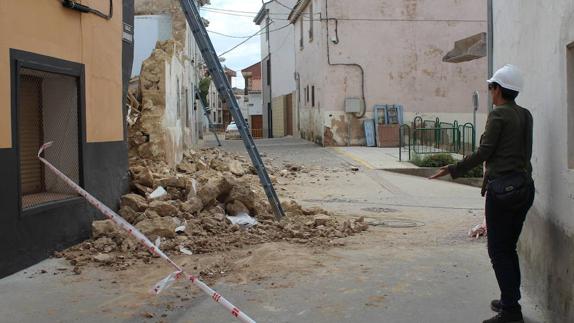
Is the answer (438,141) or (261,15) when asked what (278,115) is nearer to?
(261,15)

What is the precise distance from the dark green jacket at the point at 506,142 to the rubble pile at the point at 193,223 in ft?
10.4

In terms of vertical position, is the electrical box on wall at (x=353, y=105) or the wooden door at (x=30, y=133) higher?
the electrical box on wall at (x=353, y=105)

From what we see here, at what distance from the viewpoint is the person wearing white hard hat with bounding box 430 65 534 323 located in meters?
4.18

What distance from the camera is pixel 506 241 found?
4.23 m

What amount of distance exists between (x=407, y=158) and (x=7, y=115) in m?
14.1

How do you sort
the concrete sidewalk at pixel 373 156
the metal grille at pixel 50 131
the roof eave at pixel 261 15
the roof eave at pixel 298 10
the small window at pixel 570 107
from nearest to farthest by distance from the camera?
the small window at pixel 570 107 → the metal grille at pixel 50 131 → the concrete sidewalk at pixel 373 156 → the roof eave at pixel 298 10 → the roof eave at pixel 261 15

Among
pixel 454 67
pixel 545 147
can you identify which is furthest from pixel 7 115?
pixel 454 67

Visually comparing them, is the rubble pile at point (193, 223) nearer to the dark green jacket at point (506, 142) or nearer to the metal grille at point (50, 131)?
the metal grille at point (50, 131)

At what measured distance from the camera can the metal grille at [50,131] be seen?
6613 mm

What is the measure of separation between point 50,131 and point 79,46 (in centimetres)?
100

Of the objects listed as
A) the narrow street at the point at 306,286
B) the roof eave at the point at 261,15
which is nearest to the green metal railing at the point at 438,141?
the narrow street at the point at 306,286

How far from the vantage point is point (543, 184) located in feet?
15.4

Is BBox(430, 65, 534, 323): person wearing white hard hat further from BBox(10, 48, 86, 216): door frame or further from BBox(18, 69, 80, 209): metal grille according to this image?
BBox(18, 69, 80, 209): metal grille

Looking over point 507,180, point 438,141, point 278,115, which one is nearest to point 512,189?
point 507,180
